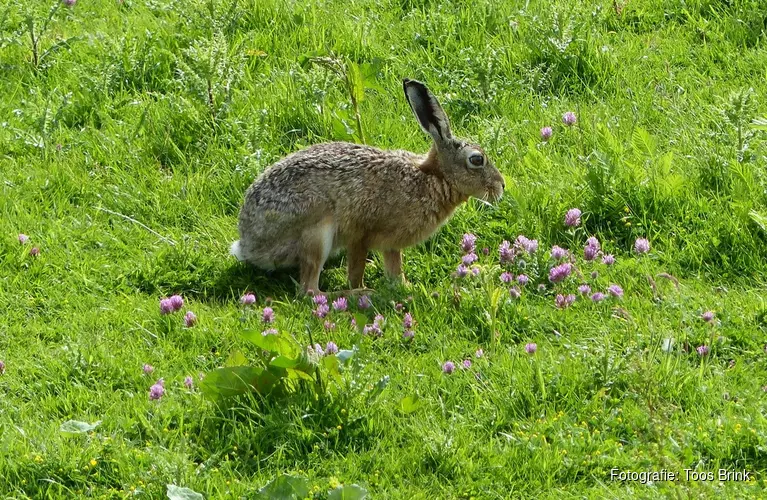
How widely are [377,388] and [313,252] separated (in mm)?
1752

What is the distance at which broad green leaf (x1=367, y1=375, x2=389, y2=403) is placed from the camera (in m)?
5.59

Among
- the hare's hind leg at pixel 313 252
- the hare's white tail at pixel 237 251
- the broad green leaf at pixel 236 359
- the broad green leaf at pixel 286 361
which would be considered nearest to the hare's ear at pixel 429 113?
the hare's hind leg at pixel 313 252

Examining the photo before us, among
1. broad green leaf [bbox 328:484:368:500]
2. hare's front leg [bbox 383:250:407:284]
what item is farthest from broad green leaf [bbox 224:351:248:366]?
hare's front leg [bbox 383:250:407:284]

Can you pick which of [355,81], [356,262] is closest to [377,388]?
[356,262]

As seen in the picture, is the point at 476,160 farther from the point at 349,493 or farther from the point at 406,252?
the point at 349,493

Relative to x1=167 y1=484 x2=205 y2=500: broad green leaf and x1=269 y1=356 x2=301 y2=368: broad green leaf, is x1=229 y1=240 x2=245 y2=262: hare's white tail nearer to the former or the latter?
x1=269 y1=356 x2=301 y2=368: broad green leaf

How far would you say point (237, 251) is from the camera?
730cm

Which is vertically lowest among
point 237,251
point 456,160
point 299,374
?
point 237,251

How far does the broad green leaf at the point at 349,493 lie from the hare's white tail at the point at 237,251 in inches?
101

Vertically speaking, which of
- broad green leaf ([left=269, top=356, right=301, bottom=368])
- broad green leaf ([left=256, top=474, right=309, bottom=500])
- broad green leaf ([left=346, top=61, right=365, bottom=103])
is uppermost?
broad green leaf ([left=346, top=61, right=365, bottom=103])

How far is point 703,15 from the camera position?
9.39 m

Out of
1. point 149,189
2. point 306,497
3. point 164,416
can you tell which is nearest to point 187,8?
point 149,189

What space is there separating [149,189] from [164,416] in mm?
2669

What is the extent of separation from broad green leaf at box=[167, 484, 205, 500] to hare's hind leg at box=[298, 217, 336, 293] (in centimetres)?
229
